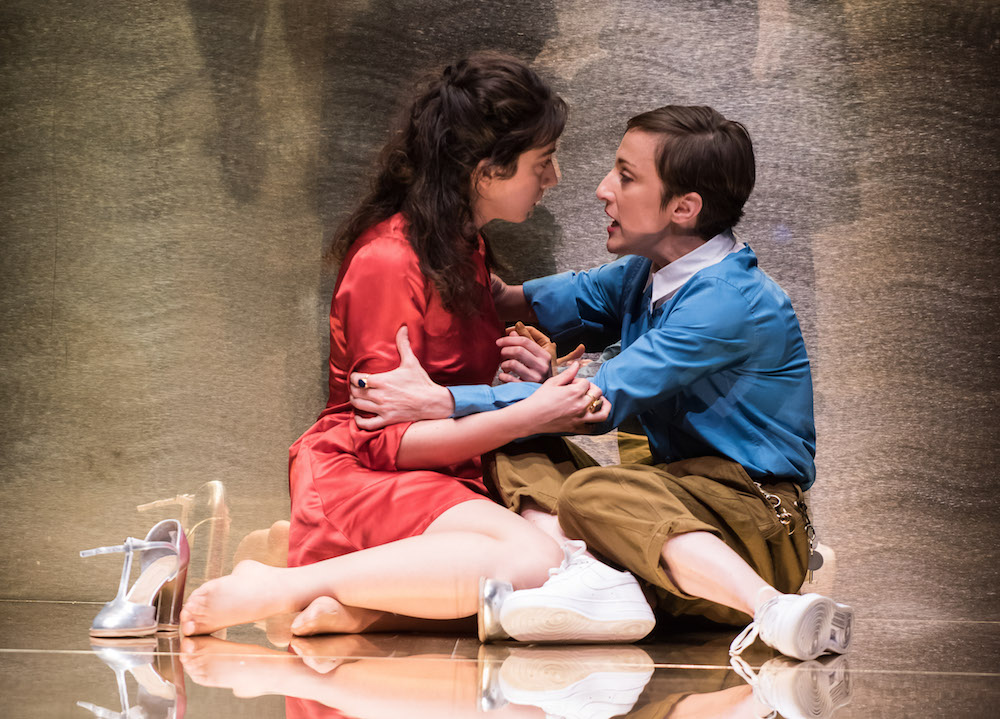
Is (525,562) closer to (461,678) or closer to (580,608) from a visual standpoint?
(580,608)

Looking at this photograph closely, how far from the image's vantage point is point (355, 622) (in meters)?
2.05

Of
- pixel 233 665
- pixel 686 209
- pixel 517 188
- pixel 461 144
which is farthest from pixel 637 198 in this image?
pixel 233 665

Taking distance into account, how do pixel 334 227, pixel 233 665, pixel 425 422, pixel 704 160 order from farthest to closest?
pixel 334 227 → pixel 704 160 → pixel 425 422 → pixel 233 665

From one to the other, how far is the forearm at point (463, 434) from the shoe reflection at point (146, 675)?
1.99 ft

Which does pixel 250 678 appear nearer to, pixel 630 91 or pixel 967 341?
pixel 630 91

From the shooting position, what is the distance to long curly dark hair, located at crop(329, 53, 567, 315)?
2.38m

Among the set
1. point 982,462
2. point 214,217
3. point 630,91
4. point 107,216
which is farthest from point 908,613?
point 107,216

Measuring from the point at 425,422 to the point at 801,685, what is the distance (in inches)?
38.1

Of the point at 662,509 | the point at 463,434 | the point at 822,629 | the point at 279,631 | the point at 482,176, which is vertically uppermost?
the point at 482,176

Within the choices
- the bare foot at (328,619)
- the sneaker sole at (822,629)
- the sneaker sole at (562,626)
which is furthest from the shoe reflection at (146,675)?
the sneaker sole at (822,629)

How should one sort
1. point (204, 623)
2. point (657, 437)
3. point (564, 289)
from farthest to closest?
1. point (564, 289)
2. point (657, 437)
3. point (204, 623)

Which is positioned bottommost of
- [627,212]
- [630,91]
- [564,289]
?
[564,289]

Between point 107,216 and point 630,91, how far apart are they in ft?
4.95

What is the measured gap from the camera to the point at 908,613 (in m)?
2.87
